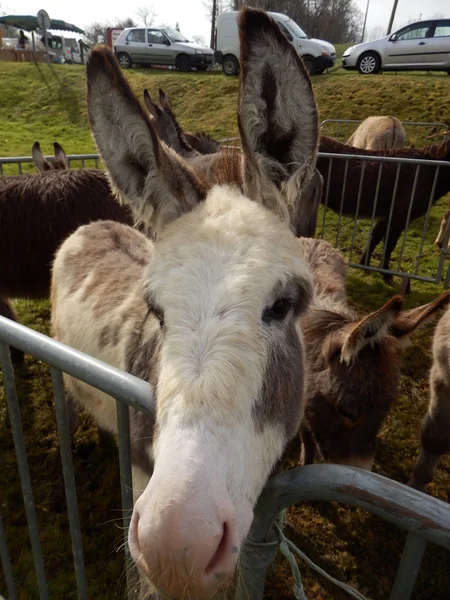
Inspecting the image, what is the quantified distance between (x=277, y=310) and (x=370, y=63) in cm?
2246

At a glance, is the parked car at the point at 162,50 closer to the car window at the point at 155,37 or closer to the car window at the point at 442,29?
the car window at the point at 155,37

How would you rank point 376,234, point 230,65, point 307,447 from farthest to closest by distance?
point 230,65, point 376,234, point 307,447

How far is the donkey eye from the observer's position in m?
1.45

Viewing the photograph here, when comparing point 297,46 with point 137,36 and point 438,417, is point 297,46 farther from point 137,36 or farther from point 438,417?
point 438,417

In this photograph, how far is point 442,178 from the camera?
684 cm

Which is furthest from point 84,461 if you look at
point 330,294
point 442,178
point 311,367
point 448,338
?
point 442,178

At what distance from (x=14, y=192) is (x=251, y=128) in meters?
3.74

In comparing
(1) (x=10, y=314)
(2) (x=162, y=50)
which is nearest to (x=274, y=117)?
(1) (x=10, y=314)

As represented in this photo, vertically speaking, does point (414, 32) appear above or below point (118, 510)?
above

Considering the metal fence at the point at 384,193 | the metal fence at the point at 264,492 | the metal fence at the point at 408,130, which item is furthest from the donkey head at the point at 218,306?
the metal fence at the point at 408,130

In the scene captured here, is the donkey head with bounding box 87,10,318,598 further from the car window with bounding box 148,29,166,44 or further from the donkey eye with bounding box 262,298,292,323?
A: the car window with bounding box 148,29,166,44

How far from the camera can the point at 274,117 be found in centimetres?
170

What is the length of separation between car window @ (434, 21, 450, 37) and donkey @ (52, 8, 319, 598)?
868 inches

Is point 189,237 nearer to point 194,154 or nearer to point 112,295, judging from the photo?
point 112,295
